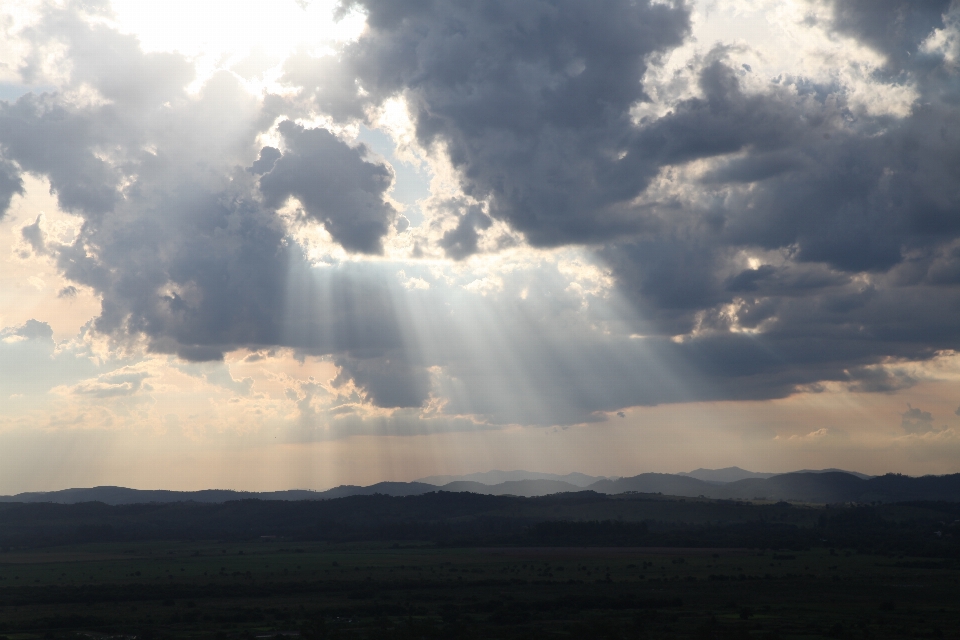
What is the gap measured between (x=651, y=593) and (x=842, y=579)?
129 feet

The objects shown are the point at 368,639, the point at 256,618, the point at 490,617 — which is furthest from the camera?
the point at 256,618

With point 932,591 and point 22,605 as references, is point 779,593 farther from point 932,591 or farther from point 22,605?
point 22,605

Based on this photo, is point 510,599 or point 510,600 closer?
point 510,600

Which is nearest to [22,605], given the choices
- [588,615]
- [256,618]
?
[256,618]

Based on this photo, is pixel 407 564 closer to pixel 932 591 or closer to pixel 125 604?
pixel 125 604

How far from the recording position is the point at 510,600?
120 m

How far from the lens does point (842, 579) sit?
145500 mm

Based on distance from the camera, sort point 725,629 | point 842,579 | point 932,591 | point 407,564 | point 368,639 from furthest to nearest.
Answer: point 407,564
point 842,579
point 932,591
point 725,629
point 368,639

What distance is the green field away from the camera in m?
92.6

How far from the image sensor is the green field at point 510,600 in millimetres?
92562

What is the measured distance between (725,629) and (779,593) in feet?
146

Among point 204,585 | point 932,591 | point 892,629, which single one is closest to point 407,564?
point 204,585

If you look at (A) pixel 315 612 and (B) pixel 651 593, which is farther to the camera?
(B) pixel 651 593

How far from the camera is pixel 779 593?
127 metres
